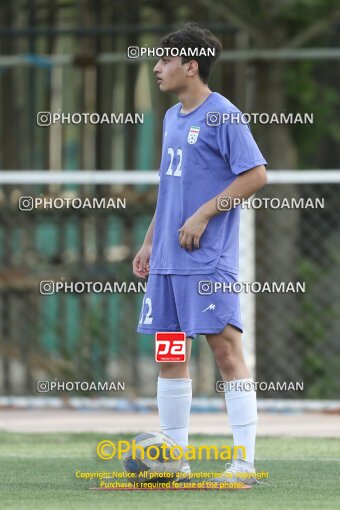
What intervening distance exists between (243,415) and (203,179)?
0.98 meters

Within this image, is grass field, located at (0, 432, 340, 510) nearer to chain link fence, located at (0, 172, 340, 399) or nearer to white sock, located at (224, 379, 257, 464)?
Result: white sock, located at (224, 379, 257, 464)

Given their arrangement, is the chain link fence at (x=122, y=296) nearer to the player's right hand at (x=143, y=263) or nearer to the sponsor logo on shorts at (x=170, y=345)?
the player's right hand at (x=143, y=263)

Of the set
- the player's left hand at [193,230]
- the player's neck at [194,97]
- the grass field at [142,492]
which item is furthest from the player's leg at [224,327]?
the player's neck at [194,97]

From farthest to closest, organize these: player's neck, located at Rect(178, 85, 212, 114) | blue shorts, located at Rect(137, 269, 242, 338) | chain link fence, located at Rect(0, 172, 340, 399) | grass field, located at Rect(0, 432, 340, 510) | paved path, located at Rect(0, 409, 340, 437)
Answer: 1. chain link fence, located at Rect(0, 172, 340, 399)
2. paved path, located at Rect(0, 409, 340, 437)
3. player's neck, located at Rect(178, 85, 212, 114)
4. blue shorts, located at Rect(137, 269, 242, 338)
5. grass field, located at Rect(0, 432, 340, 510)

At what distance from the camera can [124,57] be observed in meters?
10.8

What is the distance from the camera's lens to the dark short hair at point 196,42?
561 cm

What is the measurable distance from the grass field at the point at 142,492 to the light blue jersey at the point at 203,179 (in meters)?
0.93

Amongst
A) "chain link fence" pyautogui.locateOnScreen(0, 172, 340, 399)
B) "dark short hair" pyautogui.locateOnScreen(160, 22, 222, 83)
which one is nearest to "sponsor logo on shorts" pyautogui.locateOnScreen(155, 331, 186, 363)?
"dark short hair" pyautogui.locateOnScreen(160, 22, 222, 83)

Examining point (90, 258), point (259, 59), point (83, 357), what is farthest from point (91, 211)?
point (259, 59)

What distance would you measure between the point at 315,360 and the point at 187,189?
4.56 metres

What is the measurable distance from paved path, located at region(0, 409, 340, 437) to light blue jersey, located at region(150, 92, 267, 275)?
2596mm

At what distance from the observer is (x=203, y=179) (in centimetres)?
552

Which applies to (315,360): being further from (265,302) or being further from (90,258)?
(90,258)

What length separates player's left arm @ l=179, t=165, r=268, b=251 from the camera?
17.7 ft
